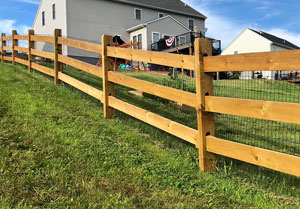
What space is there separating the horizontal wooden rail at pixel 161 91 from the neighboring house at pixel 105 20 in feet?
55.9

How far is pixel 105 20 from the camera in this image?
23359mm

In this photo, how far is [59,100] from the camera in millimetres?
5898

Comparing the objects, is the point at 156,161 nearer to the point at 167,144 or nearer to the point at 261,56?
the point at 167,144

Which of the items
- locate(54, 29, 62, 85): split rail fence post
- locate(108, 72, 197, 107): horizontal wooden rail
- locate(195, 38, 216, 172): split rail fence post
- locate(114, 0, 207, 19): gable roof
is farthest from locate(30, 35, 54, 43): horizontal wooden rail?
locate(114, 0, 207, 19): gable roof

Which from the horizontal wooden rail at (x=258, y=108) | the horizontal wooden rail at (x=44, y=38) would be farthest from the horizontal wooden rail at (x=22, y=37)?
the horizontal wooden rail at (x=258, y=108)

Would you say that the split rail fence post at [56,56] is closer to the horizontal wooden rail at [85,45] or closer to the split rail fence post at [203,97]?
the horizontal wooden rail at [85,45]

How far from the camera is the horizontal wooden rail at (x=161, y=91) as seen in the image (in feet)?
11.8

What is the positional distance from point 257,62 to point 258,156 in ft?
3.43

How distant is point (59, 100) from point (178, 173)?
3684mm

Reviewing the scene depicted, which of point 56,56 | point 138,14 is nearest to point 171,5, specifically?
point 138,14

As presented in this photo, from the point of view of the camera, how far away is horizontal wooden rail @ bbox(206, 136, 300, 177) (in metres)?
2.63

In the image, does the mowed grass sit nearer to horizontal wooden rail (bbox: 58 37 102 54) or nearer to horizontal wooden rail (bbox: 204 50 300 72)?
horizontal wooden rail (bbox: 204 50 300 72)

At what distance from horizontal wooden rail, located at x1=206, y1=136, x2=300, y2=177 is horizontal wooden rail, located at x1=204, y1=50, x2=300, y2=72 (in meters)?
0.90

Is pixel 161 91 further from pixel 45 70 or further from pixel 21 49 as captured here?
pixel 21 49
